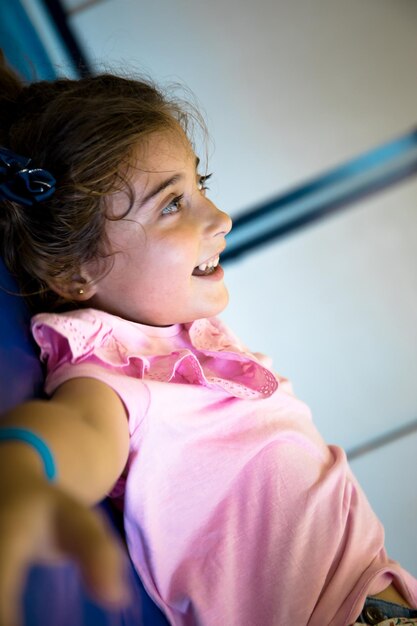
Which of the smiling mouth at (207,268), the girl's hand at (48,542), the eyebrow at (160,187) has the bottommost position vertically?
the smiling mouth at (207,268)

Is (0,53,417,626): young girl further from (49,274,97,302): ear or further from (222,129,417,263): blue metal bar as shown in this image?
(222,129,417,263): blue metal bar

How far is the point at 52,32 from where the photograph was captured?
1257 millimetres

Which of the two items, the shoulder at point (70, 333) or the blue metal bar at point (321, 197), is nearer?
the shoulder at point (70, 333)

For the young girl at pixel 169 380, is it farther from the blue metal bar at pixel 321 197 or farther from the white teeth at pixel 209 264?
the blue metal bar at pixel 321 197

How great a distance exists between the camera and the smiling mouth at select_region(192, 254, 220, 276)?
77cm

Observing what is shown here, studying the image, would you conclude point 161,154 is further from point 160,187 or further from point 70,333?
point 70,333

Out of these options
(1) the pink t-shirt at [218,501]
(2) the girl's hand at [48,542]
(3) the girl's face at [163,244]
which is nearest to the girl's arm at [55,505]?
(2) the girl's hand at [48,542]

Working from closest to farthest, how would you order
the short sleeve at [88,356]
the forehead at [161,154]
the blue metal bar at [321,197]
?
the short sleeve at [88,356]
the forehead at [161,154]
the blue metal bar at [321,197]

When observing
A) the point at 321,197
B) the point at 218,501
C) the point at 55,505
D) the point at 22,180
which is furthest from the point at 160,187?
the point at 321,197

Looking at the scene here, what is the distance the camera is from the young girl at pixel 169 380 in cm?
65

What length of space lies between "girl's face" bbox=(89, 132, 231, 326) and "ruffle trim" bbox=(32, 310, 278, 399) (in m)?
0.04

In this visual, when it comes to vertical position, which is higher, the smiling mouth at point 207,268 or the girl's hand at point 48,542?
the girl's hand at point 48,542

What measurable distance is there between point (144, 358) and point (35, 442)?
27cm

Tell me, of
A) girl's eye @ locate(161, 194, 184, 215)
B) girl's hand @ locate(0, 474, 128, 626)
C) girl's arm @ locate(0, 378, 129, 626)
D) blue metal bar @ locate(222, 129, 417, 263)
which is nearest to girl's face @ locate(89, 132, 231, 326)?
girl's eye @ locate(161, 194, 184, 215)
